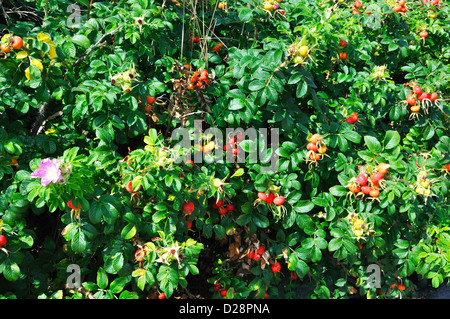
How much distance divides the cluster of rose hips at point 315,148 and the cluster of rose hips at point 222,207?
39 cm

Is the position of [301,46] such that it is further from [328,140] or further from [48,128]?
[48,128]

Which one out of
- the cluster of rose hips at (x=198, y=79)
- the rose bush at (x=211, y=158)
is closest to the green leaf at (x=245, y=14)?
the rose bush at (x=211, y=158)

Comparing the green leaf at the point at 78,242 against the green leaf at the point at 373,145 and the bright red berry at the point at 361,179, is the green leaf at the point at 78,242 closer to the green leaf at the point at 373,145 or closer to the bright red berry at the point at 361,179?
the bright red berry at the point at 361,179

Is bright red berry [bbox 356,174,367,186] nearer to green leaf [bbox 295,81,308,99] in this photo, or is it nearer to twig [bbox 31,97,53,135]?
green leaf [bbox 295,81,308,99]

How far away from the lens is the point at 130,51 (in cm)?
172

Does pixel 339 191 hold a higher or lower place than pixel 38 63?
lower

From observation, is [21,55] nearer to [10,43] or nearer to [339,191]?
[10,43]

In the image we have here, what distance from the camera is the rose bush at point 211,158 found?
1.50 m

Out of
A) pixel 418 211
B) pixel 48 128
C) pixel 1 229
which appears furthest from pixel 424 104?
pixel 1 229

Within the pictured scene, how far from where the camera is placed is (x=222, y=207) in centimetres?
178

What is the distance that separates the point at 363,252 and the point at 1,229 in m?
1.52

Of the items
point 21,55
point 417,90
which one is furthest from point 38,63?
point 417,90

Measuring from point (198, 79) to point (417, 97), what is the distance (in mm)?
1049

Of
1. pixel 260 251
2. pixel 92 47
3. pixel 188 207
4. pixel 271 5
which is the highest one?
pixel 271 5
